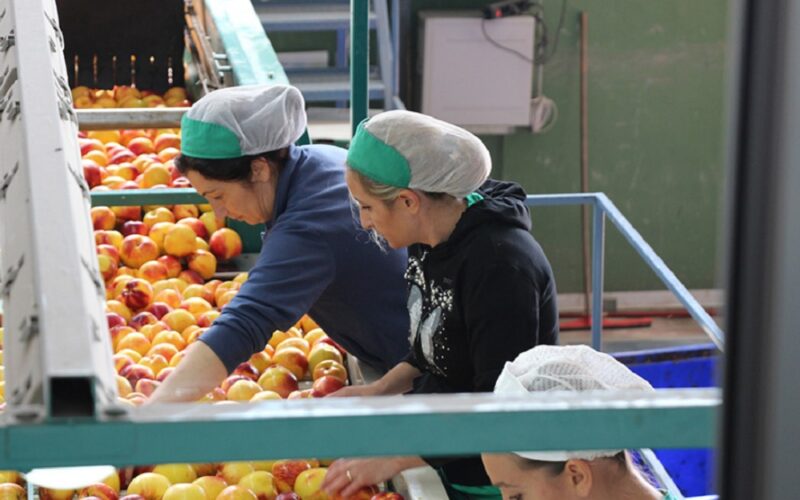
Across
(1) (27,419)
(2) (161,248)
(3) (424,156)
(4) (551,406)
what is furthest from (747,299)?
(2) (161,248)

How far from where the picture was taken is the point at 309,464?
2.82 metres

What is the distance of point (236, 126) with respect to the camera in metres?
2.96

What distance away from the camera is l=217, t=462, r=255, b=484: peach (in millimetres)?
2818

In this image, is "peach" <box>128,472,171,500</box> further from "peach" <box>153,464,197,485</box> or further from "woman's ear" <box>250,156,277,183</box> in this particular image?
"woman's ear" <box>250,156,277,183</box>

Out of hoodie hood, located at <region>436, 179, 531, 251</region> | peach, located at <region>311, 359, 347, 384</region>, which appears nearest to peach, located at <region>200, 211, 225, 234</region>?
peach, located at <region>311, 359, 347, 384</region>

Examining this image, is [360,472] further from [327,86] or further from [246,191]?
[327,86]

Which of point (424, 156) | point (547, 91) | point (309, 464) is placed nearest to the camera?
point (424, 156)

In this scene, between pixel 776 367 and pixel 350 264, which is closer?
pixel 776 367

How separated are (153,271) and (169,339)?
0.58 m

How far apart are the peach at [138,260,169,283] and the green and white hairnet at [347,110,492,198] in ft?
5.13

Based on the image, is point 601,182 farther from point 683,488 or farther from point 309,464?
point 309,464

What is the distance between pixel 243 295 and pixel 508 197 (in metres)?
0.60

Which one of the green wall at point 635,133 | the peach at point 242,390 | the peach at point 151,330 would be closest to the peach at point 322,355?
the peach at point 242,390

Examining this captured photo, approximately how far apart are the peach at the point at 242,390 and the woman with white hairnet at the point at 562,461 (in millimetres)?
1043
